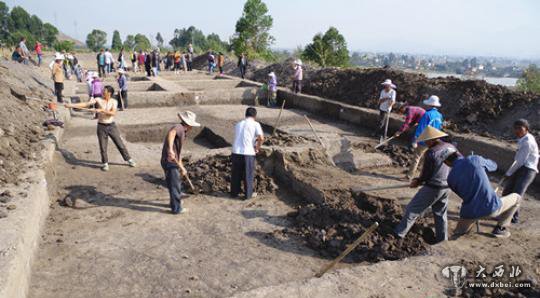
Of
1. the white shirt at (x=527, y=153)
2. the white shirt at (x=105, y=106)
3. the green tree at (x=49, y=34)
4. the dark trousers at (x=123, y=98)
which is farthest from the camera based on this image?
the green tree at (x=49, y=34)

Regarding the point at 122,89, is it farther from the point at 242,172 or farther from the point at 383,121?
the point at 383,121

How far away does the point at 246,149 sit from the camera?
5496 millimetres

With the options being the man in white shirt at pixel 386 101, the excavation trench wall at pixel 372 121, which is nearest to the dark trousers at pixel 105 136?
the man in white shirt at pixel 386 101

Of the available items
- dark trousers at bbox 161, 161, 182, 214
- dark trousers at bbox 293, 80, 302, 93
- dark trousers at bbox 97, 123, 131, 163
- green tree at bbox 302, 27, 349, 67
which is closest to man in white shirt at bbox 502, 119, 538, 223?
dark trousers at bbox 161, 161, 182, 214

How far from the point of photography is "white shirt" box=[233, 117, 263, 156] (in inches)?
215

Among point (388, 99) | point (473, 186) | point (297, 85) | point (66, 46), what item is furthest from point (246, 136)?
point (66, 46)

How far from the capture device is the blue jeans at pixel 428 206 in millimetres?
4123

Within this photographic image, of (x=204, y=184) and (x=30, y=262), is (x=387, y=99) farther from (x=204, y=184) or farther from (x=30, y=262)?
(x=30, y=262)

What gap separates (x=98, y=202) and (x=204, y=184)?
5.15 feet

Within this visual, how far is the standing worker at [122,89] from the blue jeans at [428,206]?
915 cm

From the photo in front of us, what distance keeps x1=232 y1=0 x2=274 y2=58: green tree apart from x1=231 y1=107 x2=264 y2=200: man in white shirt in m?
28.3

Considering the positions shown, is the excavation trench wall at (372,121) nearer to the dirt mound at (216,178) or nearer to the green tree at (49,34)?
the dirt mound at (216,178)

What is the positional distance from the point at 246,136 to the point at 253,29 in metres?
30.5

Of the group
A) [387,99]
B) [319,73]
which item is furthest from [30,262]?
[319,73]
